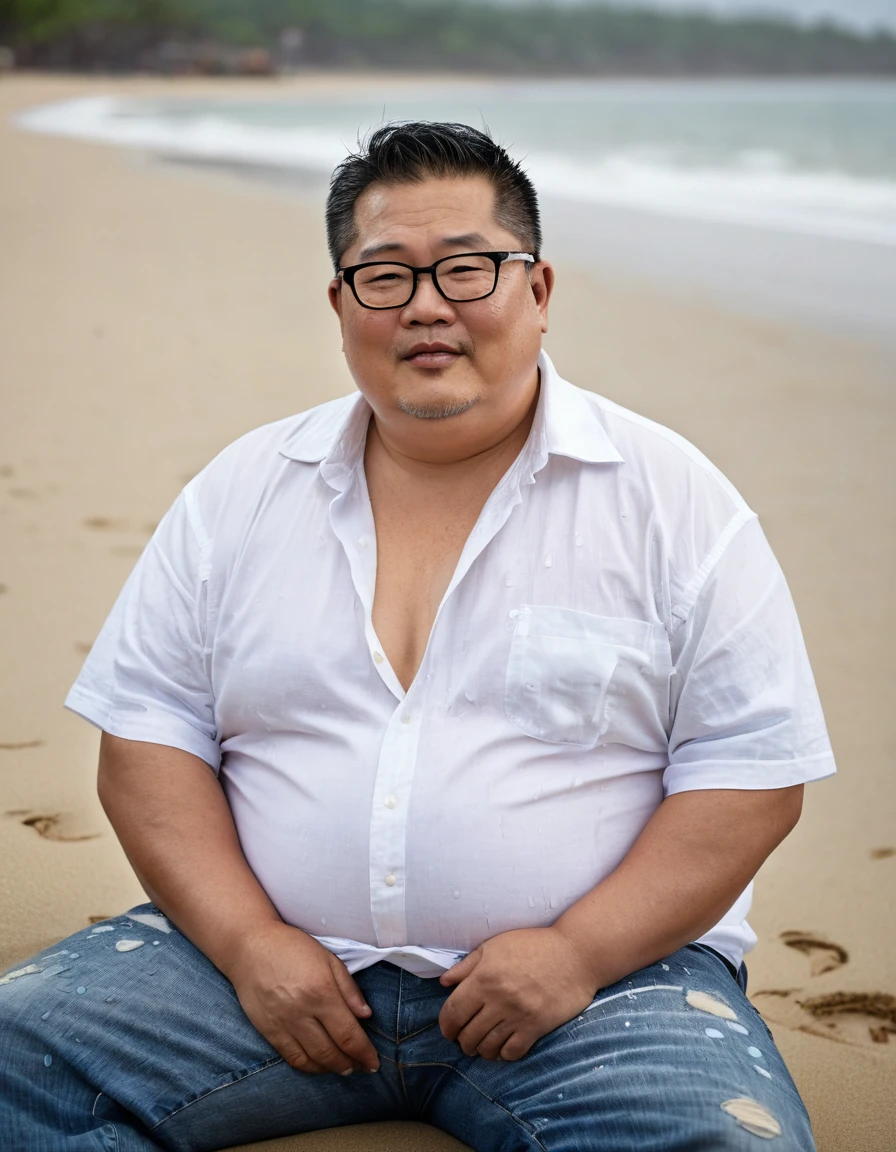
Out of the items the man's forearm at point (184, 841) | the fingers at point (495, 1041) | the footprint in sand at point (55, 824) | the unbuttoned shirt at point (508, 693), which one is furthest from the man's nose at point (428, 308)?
the footprint in sand at point (55, 824)

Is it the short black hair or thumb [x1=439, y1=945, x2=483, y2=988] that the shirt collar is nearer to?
the short black hair

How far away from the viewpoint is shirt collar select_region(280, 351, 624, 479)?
2.00 metres

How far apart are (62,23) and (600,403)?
89227 millimetres

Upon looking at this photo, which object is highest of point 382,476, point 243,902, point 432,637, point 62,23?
point 62,23

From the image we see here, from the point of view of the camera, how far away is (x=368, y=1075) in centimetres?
194

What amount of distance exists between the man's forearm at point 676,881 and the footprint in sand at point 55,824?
147cm

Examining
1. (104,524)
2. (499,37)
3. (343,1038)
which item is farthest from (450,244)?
(499,37)

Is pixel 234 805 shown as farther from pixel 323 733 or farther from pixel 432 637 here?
pixel 432 637

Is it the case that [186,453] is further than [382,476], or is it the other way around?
[186,453]

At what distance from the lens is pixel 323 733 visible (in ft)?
6.52

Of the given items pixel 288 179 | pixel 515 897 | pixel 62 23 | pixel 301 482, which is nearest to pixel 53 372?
pixel 301 482

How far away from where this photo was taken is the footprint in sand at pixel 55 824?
9.68ft

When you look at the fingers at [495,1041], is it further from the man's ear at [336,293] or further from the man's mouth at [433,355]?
the man's ear at [336,293]

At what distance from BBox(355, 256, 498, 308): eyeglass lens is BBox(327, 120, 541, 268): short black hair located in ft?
0.32
